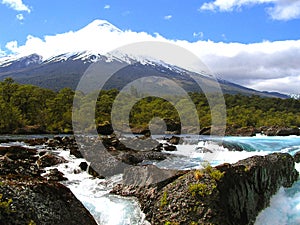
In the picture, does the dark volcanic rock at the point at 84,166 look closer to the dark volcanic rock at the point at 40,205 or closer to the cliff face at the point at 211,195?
the cliff face at the point at 211,195

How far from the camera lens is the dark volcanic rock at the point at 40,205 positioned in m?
6.73

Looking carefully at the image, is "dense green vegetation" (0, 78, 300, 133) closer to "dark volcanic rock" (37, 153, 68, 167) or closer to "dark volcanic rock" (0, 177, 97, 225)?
"dark volcanic rock" (37, 153, 68, 167)

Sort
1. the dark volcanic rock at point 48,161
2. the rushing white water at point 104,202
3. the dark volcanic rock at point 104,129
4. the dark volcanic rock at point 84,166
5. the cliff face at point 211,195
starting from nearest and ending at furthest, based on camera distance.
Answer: the cliff face at point 211,195 → the rushing white water at point 104,202 → the dark volcanic rock at point 84,166 → the dark volcanic rock at point 48,161 → the dark volcanic rock at point 104,129

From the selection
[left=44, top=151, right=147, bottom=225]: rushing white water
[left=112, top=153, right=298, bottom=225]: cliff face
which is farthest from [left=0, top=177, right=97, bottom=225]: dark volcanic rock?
[left=112, top=153, right=298, bottom=225]: cliff face

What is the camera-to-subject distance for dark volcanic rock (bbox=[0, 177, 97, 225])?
265 inches

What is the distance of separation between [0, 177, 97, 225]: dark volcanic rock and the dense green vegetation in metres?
39.3

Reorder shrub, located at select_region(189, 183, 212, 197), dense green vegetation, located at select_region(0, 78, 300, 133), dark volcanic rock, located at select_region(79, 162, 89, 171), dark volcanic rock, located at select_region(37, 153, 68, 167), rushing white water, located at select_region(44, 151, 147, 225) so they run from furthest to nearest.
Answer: dense green vegetation, located at select_region(0, 78, 300, 133) < dark volcanic rock, located at select_region(37, 153, 68, 167) < dark volcanic rock, located at select_region(79, 162, 89, 171) < rushing white water, located at select_region(44, 151, 147, 225) < shrub, located at select_region(189, 183, 212, 197)

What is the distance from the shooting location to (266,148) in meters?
27.4

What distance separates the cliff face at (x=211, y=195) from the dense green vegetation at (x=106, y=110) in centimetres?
3874

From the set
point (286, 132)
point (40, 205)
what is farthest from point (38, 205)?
point (286, 132)

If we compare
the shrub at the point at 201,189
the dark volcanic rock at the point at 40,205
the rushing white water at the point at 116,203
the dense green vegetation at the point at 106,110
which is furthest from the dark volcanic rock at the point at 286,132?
the dark volcanic rock at the point at 40,205

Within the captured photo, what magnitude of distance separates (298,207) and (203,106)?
208 ft

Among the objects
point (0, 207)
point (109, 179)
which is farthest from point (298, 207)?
point (0, 207)

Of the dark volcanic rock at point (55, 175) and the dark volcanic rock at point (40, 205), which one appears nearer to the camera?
the dark volcanic rock at point (40, 205)
